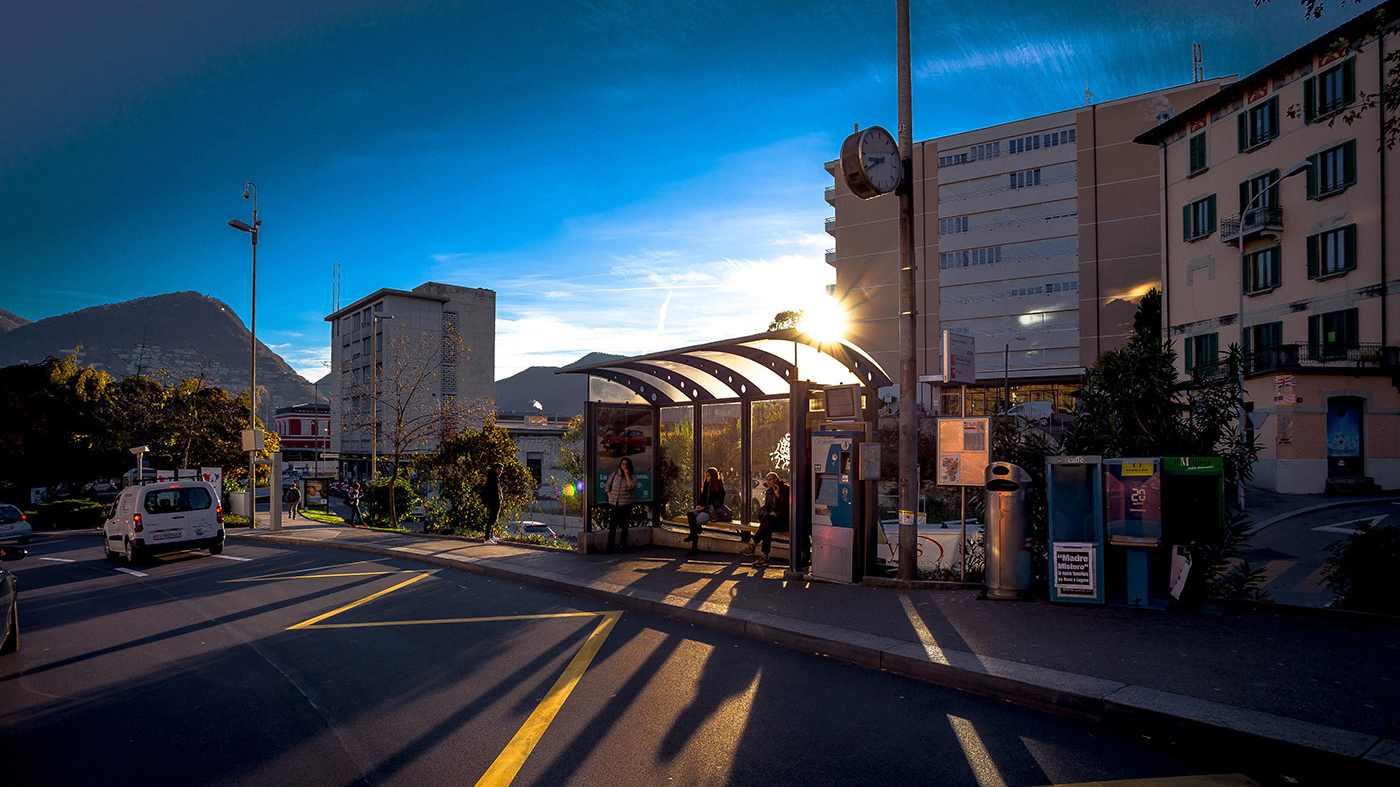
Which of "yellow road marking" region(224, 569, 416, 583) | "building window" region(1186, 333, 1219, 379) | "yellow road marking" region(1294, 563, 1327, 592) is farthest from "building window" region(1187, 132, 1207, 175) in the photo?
"yellow road marking" region(224, 569, 416, 583)

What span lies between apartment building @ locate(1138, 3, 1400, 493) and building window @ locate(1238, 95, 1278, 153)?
0.05m

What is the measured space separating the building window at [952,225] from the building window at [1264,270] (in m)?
34.5

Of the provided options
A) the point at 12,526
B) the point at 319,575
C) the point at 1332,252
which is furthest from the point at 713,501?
the point at 1332,252

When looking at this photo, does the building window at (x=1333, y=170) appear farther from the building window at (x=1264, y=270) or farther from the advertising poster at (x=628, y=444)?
the advertising poster at (x=628, y=444)

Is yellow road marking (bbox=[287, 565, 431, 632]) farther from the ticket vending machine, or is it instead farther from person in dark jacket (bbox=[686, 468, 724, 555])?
the ticket vending machine

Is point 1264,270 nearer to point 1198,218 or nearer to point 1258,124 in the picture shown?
point 1198,218

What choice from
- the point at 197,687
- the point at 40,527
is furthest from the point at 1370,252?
the point at 40,527

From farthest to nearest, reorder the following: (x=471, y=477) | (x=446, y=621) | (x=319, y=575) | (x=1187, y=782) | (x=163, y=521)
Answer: (x=471, y=477)
(x=163, y=521)
(x=319, y=575)
(x=446, y=621)
(x=1187, y=782)

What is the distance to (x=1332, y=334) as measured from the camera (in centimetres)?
2752

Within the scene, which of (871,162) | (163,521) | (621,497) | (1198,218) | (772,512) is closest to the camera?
(871,162)

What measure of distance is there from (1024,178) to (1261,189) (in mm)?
34156

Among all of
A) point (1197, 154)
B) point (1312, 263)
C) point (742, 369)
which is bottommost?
point (742, 369)

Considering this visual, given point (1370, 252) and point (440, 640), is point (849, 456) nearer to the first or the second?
point (440, 640)

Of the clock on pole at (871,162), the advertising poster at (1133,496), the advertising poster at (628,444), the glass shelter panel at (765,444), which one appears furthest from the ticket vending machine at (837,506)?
the advertising poster at (628,444)
